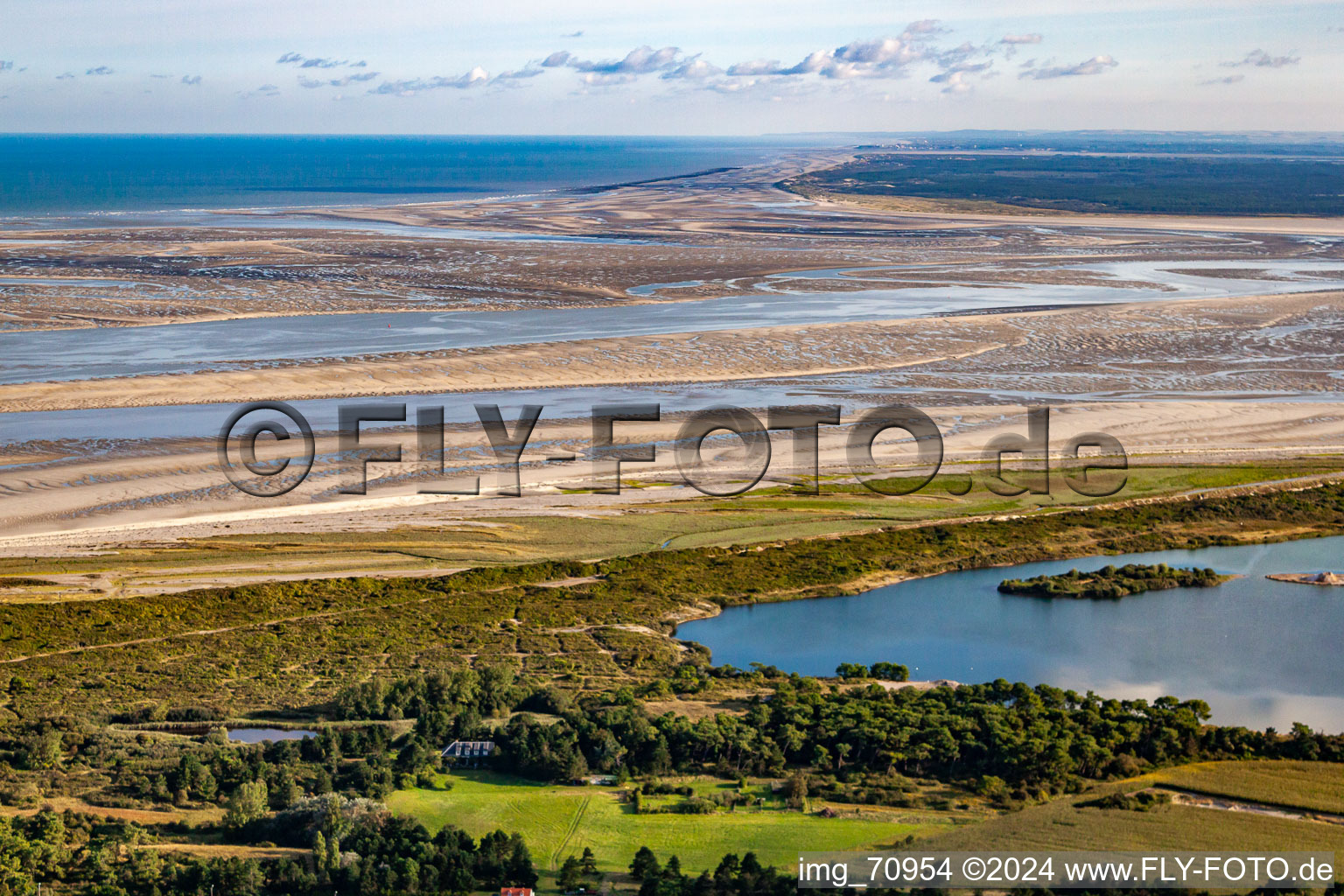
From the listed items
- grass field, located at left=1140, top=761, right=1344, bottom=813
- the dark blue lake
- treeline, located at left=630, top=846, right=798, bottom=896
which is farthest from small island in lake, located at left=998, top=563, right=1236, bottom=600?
treeline, located at left=630, top=846, right=798, bottom=896

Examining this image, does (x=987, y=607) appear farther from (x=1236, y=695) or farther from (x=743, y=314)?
(x=743, y=314)

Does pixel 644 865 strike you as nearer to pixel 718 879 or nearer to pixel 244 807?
pixel 718 879

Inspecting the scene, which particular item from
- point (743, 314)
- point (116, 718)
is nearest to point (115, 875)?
point (116, 718)

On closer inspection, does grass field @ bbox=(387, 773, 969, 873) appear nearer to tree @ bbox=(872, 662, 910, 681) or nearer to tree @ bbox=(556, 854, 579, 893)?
tree @ bbox=(556, 854, 579, 893)

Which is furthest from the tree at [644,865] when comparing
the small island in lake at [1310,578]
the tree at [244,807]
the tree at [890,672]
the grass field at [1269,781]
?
the small island in lake at [1310,578]

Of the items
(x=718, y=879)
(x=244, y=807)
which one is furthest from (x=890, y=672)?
(x=244, y=807)

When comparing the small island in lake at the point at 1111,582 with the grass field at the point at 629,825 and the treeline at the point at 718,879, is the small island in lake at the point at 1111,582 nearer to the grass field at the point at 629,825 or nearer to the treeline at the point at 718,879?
the grass field at the point at 629,825
